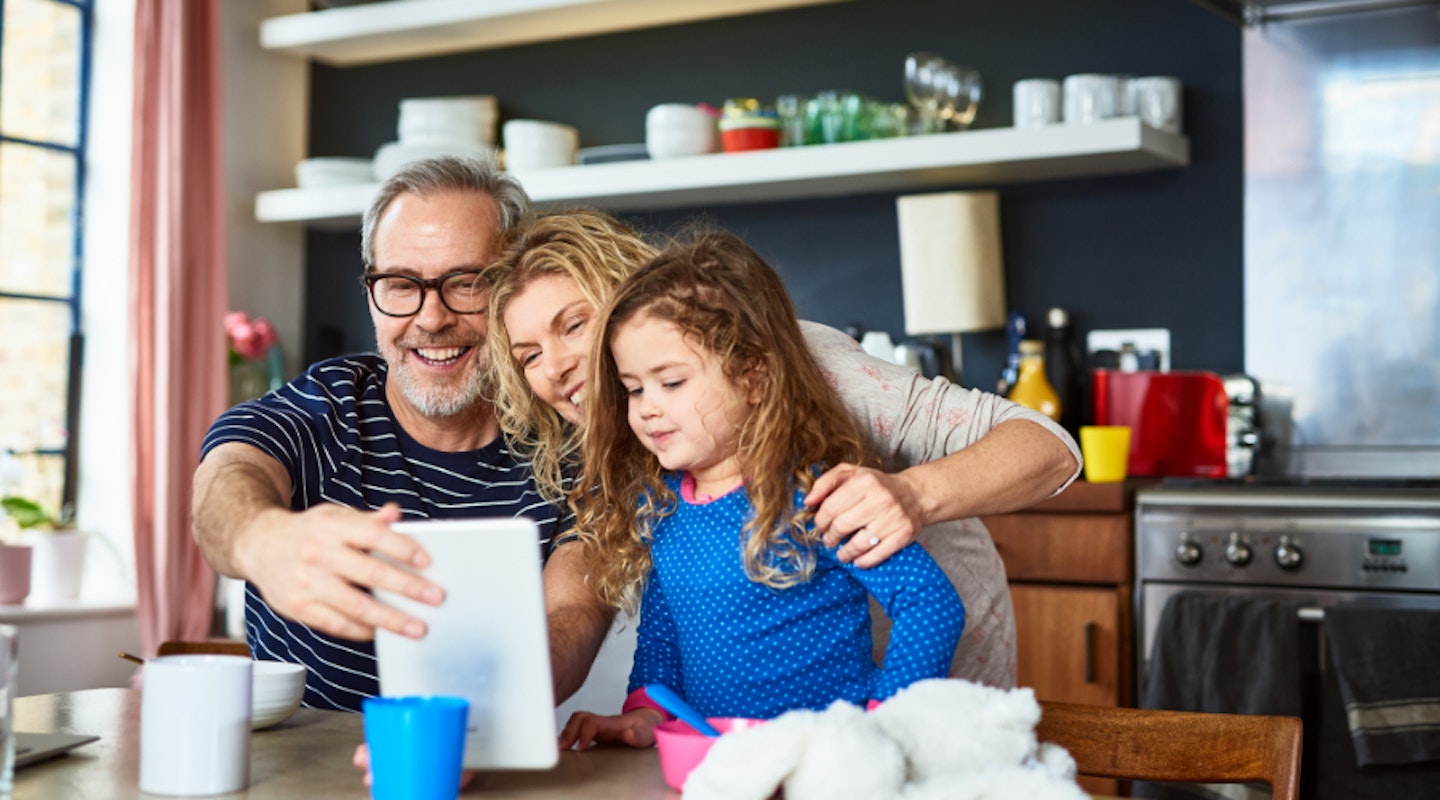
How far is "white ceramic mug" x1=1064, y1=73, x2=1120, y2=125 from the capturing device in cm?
338

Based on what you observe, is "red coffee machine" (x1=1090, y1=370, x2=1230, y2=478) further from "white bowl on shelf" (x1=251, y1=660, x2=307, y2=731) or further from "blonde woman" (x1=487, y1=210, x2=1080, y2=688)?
"white bowl on shelf" (x1=251, y1=660, x2=307, y2=731)

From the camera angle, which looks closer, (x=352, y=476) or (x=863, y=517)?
(x=863, y=517)

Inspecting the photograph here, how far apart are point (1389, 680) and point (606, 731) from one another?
1.92 metres

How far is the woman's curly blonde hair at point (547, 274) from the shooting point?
160cm

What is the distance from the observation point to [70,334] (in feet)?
13.5

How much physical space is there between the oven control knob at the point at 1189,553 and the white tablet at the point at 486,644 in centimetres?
217

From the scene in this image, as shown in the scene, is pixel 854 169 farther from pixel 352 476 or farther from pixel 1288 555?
pixel 352 476

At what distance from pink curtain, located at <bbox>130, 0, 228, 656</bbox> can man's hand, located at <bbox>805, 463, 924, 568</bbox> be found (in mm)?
3130

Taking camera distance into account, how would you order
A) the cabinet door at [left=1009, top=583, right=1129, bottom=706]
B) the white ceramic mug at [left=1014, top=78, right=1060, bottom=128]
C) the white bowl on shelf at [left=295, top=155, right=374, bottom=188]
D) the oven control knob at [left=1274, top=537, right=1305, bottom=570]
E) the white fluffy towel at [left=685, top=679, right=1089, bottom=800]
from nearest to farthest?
the white fluffy towel at [left=685, top=679, right=1089, bottom=800], the oven control knob at [left=1274, top=537, right=1305, bottom=570], the cabinet door at [left=1009, top=583, right=1129, bottom=706], the white ceramic mug at [left=1014, top=78, right=1060, bottom=128], the white bowl on shelf at [left=295, top=155, right=374, bottom=188]

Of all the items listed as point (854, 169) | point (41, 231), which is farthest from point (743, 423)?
point (41, 231)

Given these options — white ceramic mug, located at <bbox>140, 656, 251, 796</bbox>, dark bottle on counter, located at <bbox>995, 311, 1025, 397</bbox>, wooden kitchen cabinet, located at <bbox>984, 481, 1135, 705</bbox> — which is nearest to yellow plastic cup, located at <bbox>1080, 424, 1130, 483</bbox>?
wooden kitchen cabinet, located at <bbox>984, 481, 1135, 705</bbox>

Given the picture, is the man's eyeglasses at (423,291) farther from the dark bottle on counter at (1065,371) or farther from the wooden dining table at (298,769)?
the dark bottle on counter at (1065,371)

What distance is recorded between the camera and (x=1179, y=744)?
125 centimetres

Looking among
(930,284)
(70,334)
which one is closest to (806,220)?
(930,284)
